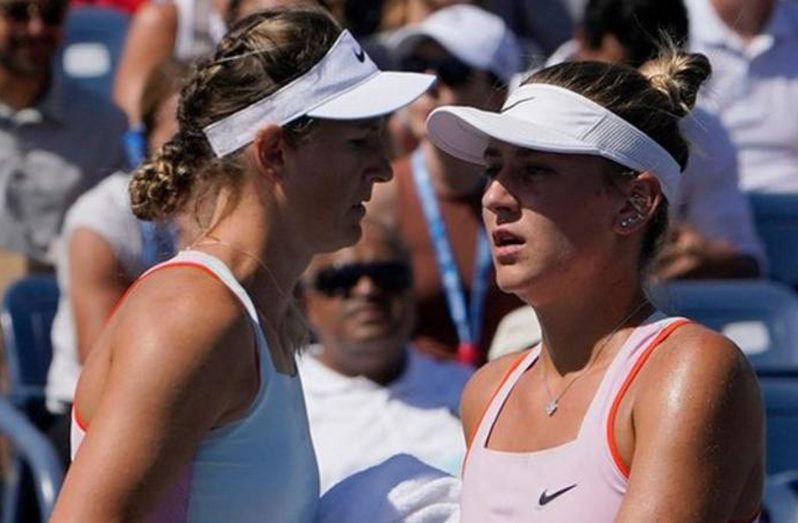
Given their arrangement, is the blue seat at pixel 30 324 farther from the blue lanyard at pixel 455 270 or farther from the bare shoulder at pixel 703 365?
the bare shoulder at pixel 703 365

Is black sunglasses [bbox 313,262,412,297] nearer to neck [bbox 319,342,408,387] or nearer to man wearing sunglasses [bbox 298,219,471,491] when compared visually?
man wearing sunglasses [bbox 298,219,471,491]

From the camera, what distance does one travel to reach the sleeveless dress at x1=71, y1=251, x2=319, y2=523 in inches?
88.2

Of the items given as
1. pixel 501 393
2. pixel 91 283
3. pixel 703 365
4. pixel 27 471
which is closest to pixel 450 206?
pixel 91 283

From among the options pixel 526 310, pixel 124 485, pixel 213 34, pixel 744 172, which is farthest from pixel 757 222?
pixel 124 485

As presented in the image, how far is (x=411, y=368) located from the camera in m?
4.51

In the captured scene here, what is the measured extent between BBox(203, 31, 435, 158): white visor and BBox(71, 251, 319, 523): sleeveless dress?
185mm

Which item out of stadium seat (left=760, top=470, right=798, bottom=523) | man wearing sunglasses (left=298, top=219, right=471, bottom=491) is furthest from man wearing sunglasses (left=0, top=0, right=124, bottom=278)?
stadium seat (left=760, top=470, right=798, bottom=523)

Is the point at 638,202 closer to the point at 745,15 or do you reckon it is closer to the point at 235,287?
the point at 235,287

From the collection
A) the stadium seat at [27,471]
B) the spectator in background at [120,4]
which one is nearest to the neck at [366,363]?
the stadium seat at [27,471]

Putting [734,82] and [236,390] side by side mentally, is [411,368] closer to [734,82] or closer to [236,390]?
[734,82]

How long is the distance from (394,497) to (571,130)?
56cm

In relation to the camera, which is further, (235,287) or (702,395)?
(235,287)

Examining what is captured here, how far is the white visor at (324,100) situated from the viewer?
242cm

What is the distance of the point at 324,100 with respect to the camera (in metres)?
2.44
